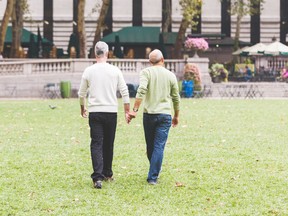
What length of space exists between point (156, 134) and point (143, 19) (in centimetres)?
5023

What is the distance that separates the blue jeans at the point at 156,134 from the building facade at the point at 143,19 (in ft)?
160

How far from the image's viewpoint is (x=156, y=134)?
37.5ft

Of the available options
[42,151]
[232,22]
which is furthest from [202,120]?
[232,22]

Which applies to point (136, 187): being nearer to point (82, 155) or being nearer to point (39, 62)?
point (82, 155)

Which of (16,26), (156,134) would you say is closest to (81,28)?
(16,26)

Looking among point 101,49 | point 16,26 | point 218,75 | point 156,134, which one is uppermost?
point 16,26

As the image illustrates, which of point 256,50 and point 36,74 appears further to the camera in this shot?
point 256,50

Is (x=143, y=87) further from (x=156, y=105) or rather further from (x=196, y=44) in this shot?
(x=196, y=44)

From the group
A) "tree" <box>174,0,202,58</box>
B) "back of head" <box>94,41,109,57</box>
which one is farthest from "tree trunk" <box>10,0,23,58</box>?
"back of head" <box>94,41,109,57</box>

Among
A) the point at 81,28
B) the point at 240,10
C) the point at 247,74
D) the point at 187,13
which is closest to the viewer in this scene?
the point at 81,28

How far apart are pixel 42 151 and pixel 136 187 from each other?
4827 millimetres

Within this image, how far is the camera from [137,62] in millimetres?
42969

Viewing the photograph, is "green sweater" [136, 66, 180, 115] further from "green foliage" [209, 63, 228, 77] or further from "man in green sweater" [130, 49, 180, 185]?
"green foliage" [209, 63, 228, 77]

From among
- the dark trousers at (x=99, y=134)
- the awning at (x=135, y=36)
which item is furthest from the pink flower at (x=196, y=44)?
the dark trousers at (x=99, y=134)
